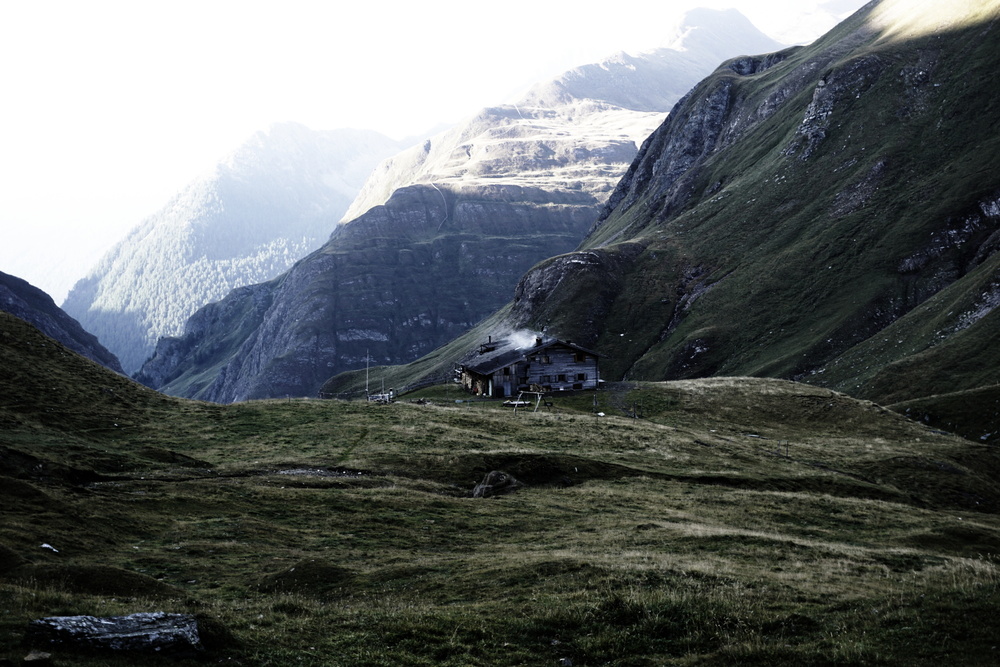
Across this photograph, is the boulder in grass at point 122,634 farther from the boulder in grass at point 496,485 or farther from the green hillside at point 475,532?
the boulder in grass at point 496,485

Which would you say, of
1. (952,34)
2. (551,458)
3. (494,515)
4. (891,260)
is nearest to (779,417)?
(551,458)

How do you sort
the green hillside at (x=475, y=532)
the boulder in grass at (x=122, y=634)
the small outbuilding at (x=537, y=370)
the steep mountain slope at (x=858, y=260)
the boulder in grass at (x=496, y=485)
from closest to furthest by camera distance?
the boulder in grass at (x=122, y=634)
the green hillside at (x=475, y=532)
the boulder in grass at (x=496, y=485)
the small outbuilding at (x=537, y=370)
the steep mountain slope at (x=858, y=260)

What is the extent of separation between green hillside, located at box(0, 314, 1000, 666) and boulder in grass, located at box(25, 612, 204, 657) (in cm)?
46

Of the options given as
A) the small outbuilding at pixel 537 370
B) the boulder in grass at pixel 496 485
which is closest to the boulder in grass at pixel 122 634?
the boulder in grass at pixel 496 485

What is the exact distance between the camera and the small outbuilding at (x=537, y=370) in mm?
99000

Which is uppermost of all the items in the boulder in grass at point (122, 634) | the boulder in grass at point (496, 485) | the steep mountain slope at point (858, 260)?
the steep mountain slope at point (858, 260)

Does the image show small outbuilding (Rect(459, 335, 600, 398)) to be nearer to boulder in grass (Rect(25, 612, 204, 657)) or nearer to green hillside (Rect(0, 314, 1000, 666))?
green hillside (Rect(0, 314, 1000, 666))

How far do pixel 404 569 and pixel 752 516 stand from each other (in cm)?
2610

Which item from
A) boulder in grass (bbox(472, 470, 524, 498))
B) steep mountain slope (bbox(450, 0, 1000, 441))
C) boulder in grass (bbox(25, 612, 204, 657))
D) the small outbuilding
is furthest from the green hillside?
steep mountain slope (bbox(450, 0, 1000, 441))

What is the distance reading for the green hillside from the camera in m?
18.2

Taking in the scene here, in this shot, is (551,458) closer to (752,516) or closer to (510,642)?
(752,516)

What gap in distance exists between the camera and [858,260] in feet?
517

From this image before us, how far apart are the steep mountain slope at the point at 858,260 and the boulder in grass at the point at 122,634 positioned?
11350 cm

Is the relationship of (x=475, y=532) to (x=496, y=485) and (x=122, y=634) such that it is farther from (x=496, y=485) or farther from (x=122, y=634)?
(x=122, y=634)
